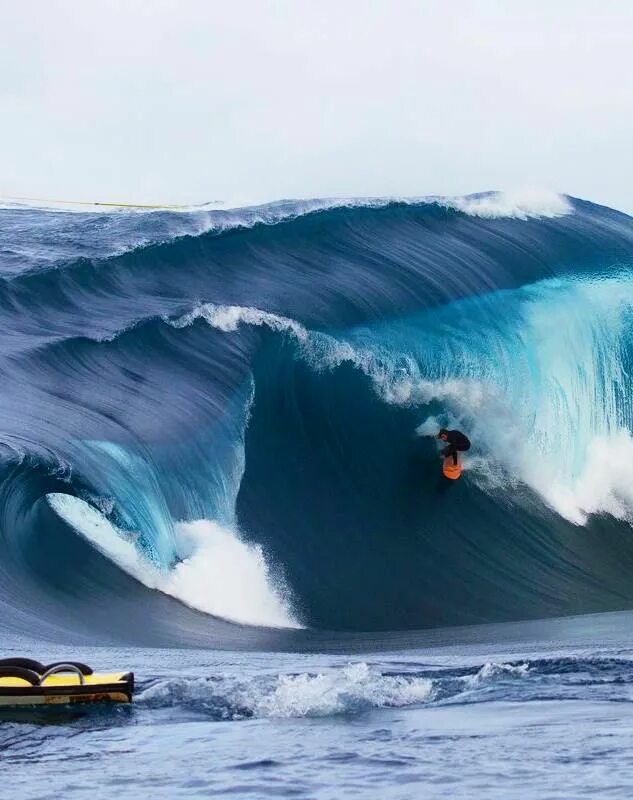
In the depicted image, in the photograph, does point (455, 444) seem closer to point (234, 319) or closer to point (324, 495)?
point (324, 495)

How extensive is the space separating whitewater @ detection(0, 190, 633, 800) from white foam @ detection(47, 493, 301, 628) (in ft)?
0.12

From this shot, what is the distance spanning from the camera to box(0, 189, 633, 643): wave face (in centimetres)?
1440

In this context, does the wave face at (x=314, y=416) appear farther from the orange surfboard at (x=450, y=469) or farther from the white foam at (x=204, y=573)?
the orange surfboard at (x=450, y=469)

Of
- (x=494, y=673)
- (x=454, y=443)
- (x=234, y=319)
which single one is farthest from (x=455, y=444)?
(x=494, y=673)

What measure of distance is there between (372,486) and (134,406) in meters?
3.31

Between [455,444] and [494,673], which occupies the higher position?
[455,444]

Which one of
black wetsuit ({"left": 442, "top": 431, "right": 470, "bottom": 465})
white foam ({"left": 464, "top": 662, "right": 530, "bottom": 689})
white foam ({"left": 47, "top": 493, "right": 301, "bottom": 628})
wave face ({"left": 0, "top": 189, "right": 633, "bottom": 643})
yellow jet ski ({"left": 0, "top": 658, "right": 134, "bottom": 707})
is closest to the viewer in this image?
yellow jet ski ({"left": 0, "top": 658, "right": 134, "bottom": 707})

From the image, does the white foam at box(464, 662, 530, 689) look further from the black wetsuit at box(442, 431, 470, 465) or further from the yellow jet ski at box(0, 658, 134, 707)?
the black wetsuit at box(442, 431, 470, 465)

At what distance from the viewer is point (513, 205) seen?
24.7 m

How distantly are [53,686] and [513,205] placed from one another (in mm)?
17665

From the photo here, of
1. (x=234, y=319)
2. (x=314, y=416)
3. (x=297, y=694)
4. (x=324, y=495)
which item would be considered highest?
(x=234, y=319)

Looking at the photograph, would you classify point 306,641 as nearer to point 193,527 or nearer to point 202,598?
point 202,598

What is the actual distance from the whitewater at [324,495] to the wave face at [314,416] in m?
0.04

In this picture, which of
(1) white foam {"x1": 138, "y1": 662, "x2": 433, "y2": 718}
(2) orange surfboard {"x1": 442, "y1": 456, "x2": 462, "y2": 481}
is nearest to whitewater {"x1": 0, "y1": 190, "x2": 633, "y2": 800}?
(1) white foam {"x1": 138, "y1": 662, "x2": 433, "y2": 718}
